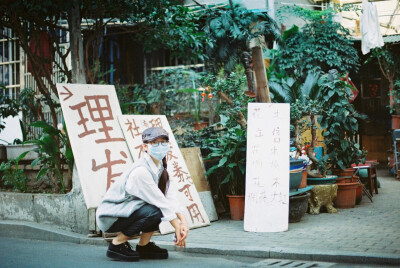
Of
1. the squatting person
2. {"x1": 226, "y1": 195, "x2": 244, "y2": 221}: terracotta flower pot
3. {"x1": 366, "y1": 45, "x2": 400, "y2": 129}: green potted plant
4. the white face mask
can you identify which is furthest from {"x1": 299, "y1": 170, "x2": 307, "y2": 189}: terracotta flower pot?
{"x1": 366, "y1": 45, "x2": 400, "y2": 129}: green potted plant

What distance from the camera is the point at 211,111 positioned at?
14.1 m

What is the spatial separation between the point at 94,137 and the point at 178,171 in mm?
1479

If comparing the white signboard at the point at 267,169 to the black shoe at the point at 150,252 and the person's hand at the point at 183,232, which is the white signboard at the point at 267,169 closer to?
the black shoe at the point at 150,252

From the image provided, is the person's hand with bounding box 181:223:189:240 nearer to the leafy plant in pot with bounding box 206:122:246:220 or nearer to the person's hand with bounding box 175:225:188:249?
the person's hand with bounding box 175:225:188:249

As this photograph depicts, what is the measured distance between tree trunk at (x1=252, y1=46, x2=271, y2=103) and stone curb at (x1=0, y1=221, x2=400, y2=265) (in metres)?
2.97

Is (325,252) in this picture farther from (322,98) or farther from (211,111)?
(211,111)

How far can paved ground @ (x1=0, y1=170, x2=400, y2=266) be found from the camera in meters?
5.72

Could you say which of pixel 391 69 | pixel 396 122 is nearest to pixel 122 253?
pixel 396 122

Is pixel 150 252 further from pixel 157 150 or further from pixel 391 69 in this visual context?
pixel 391 69

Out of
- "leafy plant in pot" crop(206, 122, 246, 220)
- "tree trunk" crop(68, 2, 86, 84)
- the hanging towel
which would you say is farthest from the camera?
the hanging towel

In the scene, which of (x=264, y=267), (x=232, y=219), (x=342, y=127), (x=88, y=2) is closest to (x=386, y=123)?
(x=342, y=127)

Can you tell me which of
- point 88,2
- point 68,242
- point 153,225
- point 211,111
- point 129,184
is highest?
point 88,2

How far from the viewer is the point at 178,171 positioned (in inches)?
318

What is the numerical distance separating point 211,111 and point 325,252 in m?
8.67
